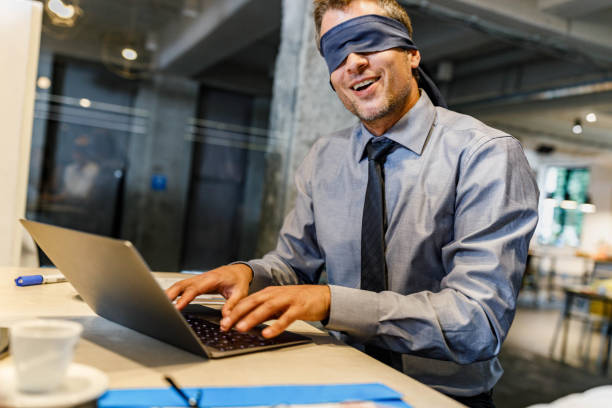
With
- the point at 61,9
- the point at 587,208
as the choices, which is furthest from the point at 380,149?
the point at 587,208

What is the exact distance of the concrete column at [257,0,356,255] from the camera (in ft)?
10.1

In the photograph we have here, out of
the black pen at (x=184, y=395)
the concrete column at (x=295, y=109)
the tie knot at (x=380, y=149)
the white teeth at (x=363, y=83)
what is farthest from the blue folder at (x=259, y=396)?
the concrete column at (x=295, y=109)

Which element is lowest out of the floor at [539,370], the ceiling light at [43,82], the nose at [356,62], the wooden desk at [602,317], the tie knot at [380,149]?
the floor at [539,370]

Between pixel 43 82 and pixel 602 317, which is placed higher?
pixel 43 82

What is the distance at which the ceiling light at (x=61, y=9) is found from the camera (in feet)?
11.0

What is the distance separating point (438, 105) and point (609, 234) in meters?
12.8

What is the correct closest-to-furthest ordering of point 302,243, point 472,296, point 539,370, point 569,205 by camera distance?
1. point 472,296
2. point 302,243
3. point 539,370
4. point 569,205

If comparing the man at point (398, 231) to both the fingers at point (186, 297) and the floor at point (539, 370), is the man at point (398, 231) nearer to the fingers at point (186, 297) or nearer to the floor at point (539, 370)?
the fingers at point (186, 297)

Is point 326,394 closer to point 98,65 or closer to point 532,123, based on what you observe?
point 98,65

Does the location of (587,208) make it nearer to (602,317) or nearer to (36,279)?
(602,317)

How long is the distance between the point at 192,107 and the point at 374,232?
294cm

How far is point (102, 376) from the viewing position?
570 mm

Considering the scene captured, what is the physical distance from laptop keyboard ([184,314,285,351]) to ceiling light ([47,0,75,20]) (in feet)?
10.1

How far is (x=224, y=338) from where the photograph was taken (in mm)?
877
